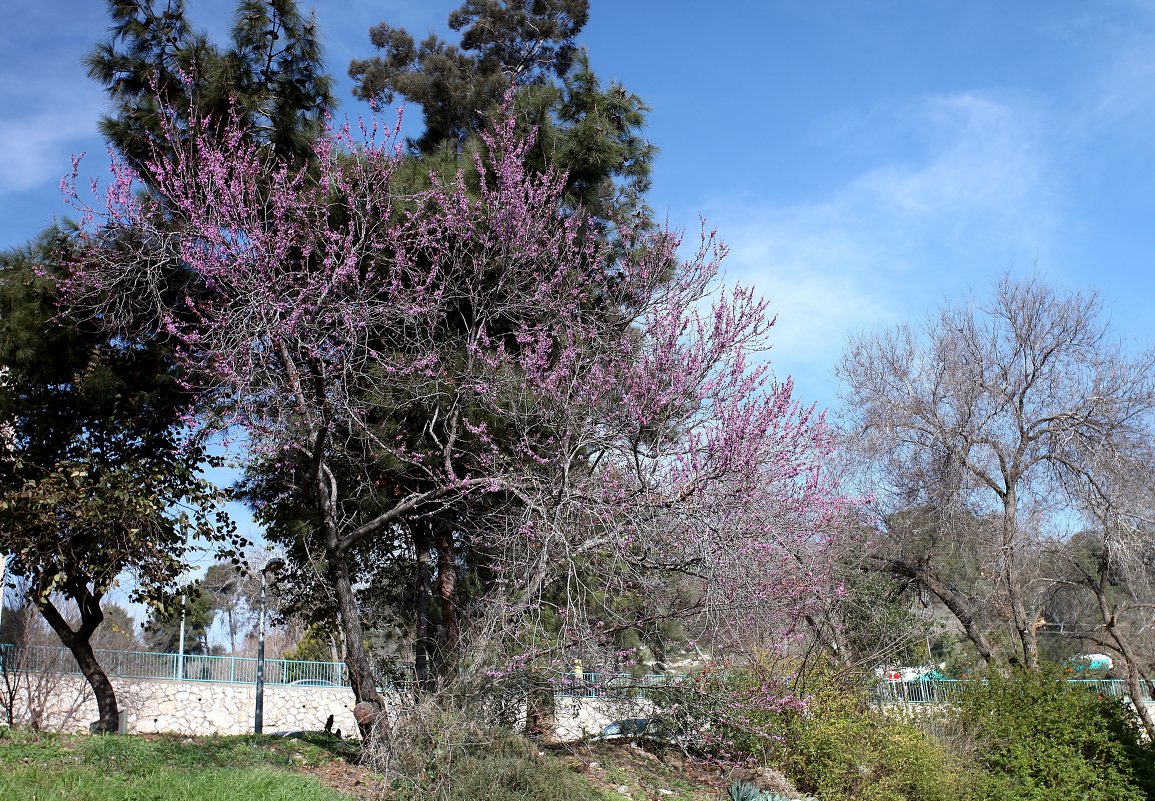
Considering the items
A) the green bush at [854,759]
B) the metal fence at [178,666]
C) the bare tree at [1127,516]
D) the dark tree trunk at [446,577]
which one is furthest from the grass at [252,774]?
the metal fence at [178,666]

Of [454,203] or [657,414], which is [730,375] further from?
[454,203]

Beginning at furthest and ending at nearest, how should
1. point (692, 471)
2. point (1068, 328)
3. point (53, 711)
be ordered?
point (53, 711)
point (1068, 328)
point (692, 471)

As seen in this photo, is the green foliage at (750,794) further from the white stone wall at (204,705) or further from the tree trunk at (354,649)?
the white stone wall at (204,705)

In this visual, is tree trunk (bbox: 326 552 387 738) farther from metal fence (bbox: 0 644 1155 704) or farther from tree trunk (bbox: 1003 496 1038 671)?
tree trunk (bbox: 1003 496 1038 671)

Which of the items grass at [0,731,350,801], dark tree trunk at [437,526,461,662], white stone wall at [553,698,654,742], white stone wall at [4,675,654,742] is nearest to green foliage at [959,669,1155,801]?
white stone wall at [553,698,654,742]

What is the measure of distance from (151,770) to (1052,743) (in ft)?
33.0

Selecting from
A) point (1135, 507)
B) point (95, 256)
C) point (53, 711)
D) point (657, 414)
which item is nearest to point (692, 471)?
point (657, 414)

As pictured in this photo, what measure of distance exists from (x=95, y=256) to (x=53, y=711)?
11.4 metres

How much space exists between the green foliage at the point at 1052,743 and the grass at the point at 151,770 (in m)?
8.05

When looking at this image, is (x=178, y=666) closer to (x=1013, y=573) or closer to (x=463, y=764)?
(x=463, y=764)

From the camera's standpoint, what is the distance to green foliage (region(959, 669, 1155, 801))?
408 inches

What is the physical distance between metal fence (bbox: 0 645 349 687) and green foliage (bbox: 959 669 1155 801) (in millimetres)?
15416

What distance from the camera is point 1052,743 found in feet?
35.1

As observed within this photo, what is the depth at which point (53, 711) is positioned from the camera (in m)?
16.7
